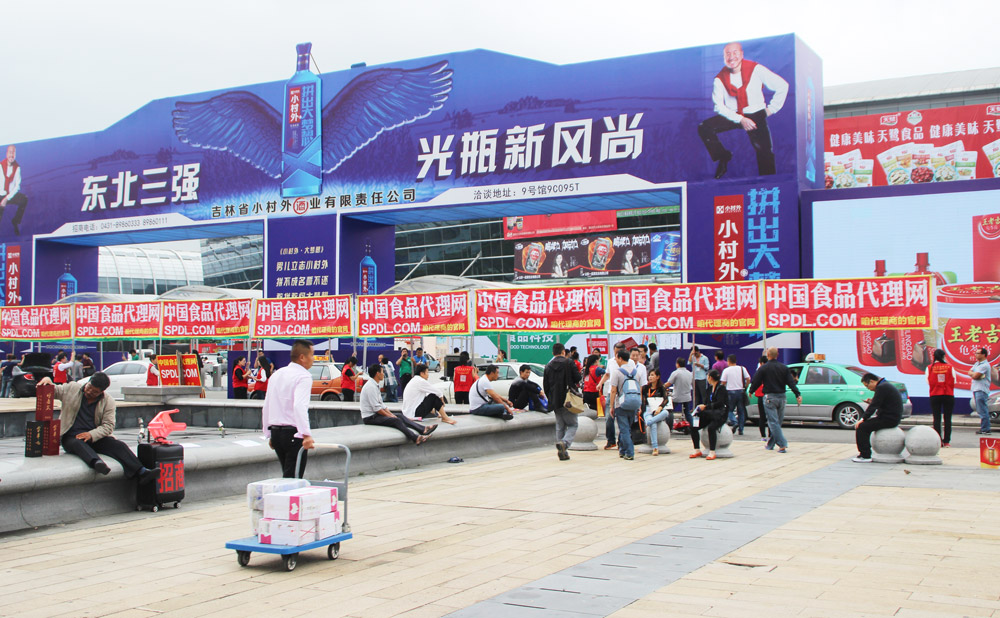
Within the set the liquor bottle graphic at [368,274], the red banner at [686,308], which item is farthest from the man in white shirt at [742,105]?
the liquor bottle graphic at [368,274]

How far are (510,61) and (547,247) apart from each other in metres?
38.3

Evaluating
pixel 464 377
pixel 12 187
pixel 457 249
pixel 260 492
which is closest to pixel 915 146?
pixel 457 249

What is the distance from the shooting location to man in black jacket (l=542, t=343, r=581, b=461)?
1434 cm

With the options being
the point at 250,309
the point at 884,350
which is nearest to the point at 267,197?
the point at 250,309

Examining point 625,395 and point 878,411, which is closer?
point 878,411

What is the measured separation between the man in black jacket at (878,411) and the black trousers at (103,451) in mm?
9802

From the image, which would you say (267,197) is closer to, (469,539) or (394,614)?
(469,539)

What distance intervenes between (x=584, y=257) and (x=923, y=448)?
51509mm

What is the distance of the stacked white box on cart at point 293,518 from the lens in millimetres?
6828

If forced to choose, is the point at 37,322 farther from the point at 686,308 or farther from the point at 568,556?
the point at 568,556

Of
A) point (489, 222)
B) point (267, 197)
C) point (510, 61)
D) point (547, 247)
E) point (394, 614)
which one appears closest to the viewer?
point (394, 614)

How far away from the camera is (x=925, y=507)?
31.5ft

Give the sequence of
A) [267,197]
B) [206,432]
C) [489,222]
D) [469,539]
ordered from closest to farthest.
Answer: [469,539] < [206,432] < [267,197] < [489,222]

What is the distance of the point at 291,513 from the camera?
6.85 meters
